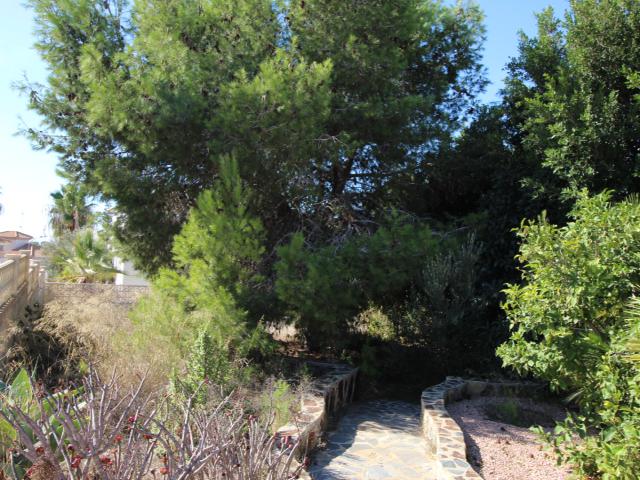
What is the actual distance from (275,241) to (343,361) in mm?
2640

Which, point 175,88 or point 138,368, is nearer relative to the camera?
point 138,368

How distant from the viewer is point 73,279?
21.3 metres

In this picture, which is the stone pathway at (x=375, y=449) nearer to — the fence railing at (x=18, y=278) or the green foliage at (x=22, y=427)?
the green foliage at (x=22, y=427)

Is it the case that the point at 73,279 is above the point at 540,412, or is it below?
above

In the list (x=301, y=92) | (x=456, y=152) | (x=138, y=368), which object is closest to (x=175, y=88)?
(x=301, y=92)

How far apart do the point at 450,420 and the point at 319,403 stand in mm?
1579

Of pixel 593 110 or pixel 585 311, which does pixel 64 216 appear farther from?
pixel 585 311

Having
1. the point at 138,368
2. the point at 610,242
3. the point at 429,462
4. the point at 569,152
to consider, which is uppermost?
the point at 569,152

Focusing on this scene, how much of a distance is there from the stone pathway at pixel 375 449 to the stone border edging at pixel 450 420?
0.23 metres

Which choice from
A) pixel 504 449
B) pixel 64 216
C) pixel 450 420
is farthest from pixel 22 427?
pixel 64 216

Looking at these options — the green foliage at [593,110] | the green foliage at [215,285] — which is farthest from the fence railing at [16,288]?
the green foliage at [593,110]

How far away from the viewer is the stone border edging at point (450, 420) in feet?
15.9

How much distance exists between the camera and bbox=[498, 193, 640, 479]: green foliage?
15.1ft

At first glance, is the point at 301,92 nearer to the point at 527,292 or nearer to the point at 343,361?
the point at 527,292
